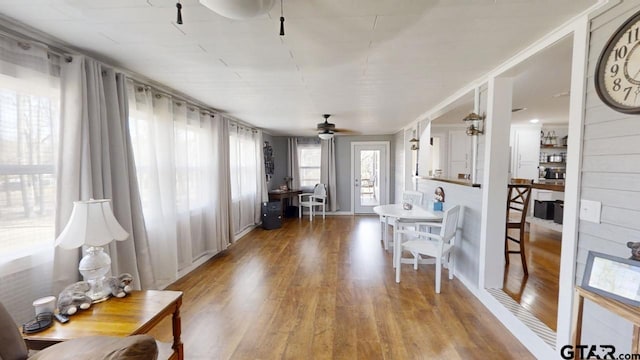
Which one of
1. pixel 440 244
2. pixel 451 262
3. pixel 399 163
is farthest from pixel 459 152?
pixel 440 244

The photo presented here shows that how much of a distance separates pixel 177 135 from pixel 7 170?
1.74 metres

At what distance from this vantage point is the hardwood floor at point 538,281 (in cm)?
231

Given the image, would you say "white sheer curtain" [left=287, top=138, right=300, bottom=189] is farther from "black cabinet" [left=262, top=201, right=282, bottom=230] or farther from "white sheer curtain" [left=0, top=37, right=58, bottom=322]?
"white sheer curtain" [left=0, top=37, right=58, bottom=322]

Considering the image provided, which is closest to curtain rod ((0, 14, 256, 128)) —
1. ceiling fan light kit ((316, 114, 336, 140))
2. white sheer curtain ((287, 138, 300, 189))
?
ceiling fan light kit ((316, 114, 336, 140))

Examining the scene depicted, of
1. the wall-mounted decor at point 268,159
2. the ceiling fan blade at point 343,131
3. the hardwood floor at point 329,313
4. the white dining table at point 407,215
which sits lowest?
the hardwood floor at point 329,313

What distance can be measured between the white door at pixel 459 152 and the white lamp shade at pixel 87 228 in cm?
611

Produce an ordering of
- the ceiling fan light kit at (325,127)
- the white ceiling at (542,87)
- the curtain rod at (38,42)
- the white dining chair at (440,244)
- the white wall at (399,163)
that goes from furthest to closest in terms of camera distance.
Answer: the white wall at (399,163), the ceiling fan light kit at (325,127), the white dining chair at (440,244), the white ceiling at (542,87), the curtain rod at (38,42)

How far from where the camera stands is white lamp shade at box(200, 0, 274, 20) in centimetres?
107

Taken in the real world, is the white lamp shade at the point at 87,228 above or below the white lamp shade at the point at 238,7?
below

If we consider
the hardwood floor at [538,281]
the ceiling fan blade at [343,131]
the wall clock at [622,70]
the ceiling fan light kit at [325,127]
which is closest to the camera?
the wall clock at [622,70]

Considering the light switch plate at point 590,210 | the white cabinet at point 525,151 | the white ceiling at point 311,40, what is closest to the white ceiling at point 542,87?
the white ceiling at point 311,40

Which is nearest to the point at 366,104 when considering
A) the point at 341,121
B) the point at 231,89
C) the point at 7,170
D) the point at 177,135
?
the point at 341,121

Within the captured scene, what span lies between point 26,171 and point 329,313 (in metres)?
2.48

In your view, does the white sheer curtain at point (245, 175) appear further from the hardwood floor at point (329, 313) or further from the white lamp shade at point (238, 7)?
the white lamp shade at point (238, 7)
